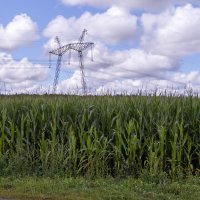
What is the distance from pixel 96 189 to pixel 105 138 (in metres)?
2.53

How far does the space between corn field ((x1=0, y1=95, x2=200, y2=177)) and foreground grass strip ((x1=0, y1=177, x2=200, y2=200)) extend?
0.77 m

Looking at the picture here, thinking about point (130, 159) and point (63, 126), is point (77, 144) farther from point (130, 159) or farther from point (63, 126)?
point (130, 159)

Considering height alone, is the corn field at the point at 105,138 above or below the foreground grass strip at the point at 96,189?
above

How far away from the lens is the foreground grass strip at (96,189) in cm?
839

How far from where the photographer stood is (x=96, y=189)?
29.3ft

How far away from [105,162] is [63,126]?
5.38ft

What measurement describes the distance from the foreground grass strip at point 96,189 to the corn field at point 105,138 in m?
0.77

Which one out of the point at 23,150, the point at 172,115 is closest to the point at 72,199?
the point at 23,150

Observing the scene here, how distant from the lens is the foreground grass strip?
839 centimetres

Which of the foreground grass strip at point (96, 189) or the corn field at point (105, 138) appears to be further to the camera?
the corn field at point (105, 138)

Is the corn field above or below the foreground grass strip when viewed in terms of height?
above

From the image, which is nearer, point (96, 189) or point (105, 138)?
point (96, 189)

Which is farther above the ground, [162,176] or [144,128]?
[144,128]

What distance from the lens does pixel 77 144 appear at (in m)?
11.7
